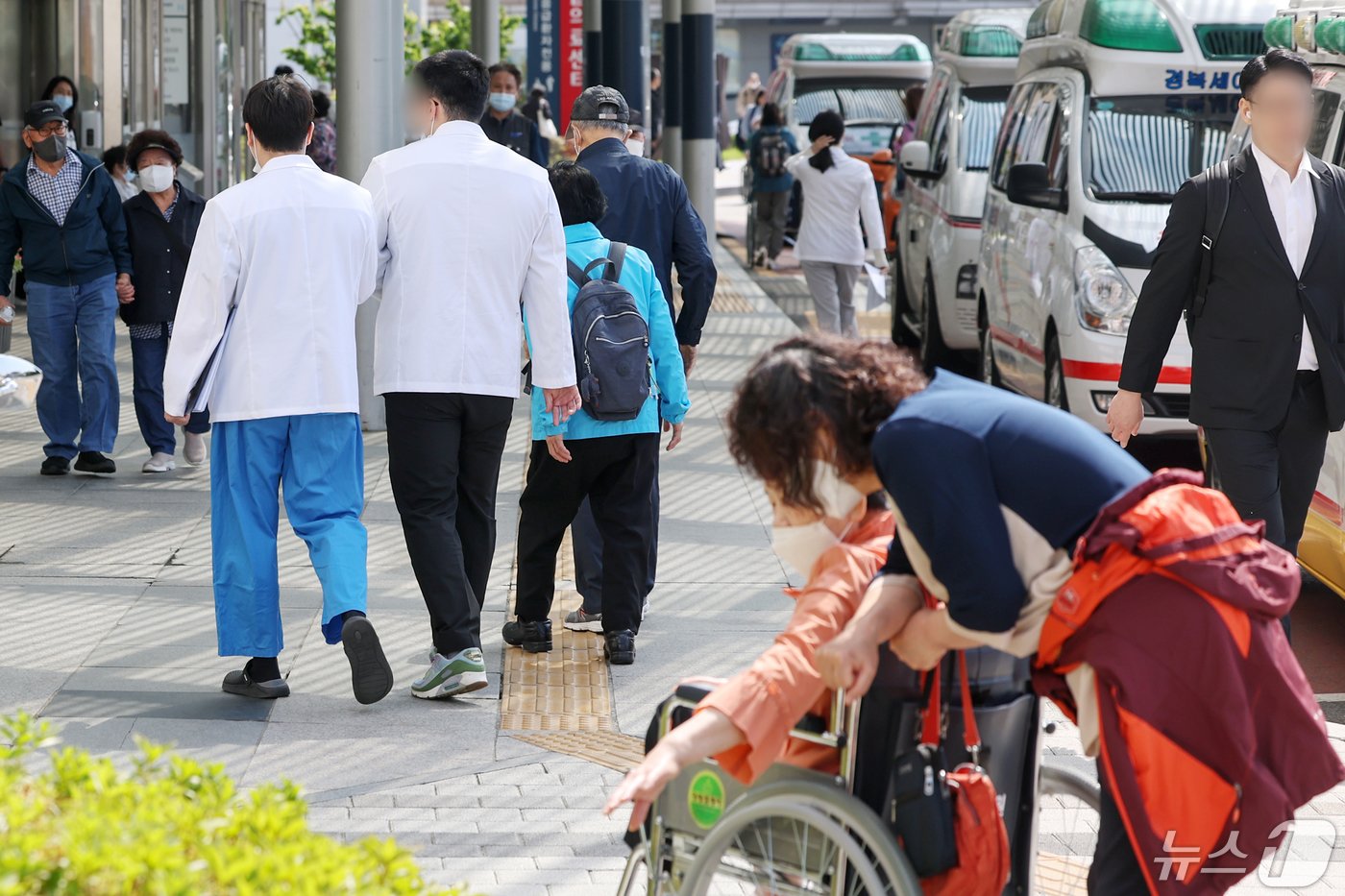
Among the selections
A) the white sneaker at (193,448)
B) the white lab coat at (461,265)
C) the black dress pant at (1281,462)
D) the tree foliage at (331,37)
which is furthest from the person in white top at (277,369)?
the tree foliage at (331,37)

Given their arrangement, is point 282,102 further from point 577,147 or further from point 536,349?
point 577,147

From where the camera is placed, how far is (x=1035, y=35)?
11555mm

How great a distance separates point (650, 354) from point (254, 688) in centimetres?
168

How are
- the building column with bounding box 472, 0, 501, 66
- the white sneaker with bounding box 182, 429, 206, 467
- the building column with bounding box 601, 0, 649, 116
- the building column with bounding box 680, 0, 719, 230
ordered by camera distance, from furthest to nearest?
the building column with bounding box 472, 0, 501, 66 < the building column with bounding box 680, 0, 719, 230 < the building column with bounding box 601, 0, 649, 116 < the white sneaker with bounding box 182, 429, 206, 467

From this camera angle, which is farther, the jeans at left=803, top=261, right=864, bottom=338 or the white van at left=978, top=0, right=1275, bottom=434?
the jeans at left=803, top=261, right=864, bottom=338

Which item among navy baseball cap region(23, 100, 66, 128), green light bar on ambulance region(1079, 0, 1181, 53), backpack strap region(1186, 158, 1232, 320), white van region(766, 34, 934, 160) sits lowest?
backpack strap region(1186, 158, 1232, 320)

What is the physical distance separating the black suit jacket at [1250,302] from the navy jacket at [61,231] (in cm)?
568

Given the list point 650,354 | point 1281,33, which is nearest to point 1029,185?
point 1281,33

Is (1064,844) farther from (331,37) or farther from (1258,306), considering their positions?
(331,37)

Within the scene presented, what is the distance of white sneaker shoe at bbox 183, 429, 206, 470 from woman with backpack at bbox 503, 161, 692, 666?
3.85m

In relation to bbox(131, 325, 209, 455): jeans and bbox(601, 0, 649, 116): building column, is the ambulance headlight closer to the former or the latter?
bbox(131, 325, 209, 455): jeans

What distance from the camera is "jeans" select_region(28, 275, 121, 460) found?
930cm

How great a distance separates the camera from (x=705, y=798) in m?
3.26

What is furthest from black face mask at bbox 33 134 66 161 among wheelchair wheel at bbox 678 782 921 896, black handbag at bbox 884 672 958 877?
black handbag at bbox 884 672 958 877
